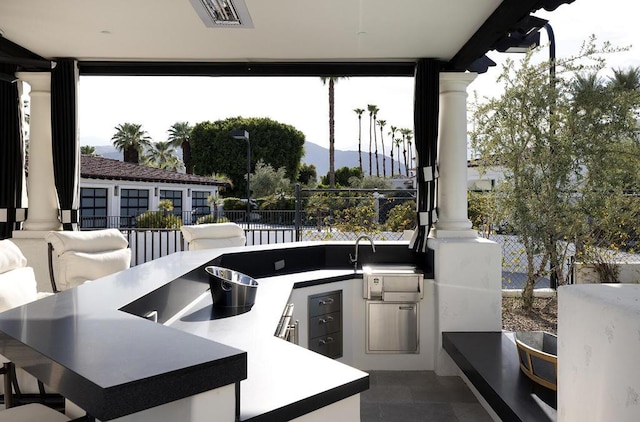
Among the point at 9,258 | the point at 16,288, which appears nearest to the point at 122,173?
the point at 9,258

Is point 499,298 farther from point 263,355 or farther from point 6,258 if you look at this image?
point 6,258

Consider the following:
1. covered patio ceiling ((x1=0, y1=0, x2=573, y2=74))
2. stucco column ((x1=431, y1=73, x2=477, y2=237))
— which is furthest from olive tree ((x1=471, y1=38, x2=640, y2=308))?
covered patio ceiling ((x1=0, y1=0, x2=573, y2=74))

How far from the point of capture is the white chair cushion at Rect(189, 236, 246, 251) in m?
4.29

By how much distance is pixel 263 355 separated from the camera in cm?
181

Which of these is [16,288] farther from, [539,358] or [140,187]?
[140,187]

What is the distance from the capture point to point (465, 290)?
413 cm

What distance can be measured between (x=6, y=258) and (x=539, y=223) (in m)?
5.16

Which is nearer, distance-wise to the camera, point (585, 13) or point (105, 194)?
point (585, 13)

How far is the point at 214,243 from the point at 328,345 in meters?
1.38

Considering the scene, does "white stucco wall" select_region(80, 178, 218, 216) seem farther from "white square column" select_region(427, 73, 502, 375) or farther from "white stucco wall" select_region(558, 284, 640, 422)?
"white stucco wall" select_region(558, 284, 640, 422)

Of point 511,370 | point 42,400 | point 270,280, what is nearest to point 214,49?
point 270,280

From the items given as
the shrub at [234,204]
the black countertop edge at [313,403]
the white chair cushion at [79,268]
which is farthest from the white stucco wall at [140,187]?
the black countertop edge at [313,403]

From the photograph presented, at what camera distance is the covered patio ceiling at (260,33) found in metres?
3.45

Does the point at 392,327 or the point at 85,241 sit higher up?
the point at 85,241
